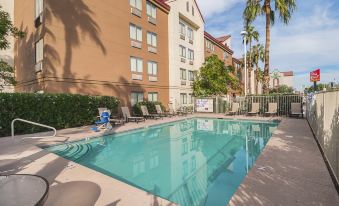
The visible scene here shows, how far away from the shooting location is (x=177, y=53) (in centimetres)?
2745

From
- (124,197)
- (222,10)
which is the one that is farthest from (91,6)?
(222,10)

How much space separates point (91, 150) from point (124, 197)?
5.69 metres

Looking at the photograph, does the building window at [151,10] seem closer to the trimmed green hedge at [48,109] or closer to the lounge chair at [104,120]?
the trimmed green hedge at [48,109]

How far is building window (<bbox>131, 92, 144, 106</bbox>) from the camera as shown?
21.4 m

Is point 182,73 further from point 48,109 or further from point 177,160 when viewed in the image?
point 177,160

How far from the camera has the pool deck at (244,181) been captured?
13.5 feet

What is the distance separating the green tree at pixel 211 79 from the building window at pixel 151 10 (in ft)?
32.7

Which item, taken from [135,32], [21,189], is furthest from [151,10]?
[21,189]

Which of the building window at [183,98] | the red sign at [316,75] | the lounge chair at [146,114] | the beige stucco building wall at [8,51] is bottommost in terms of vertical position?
the lounge chair at [146,114]

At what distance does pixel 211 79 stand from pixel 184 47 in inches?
229

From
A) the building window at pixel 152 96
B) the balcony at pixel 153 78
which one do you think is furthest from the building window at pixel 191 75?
the building window at pixel 152 96

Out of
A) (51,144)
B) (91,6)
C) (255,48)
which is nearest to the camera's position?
(51,144)

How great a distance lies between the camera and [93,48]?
1764 cm

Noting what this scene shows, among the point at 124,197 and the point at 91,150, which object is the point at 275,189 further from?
the point at 91,150
